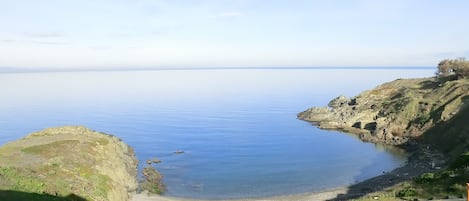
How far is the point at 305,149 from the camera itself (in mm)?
80688

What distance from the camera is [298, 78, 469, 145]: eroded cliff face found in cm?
8281

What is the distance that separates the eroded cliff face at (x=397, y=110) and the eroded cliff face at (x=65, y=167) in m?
54.2

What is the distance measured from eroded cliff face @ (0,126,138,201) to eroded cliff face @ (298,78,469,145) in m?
54.2

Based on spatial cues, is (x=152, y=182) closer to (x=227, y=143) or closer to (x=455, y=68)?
(x=227, y=143)

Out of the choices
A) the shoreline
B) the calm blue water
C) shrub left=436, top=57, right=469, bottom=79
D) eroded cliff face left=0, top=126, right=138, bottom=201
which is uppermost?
shrub left=436, top=57, right=469, bottom=79

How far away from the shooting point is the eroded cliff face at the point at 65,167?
114ft

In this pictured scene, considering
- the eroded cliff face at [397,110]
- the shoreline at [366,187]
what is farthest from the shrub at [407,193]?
the eroded cliff face at [397,110]

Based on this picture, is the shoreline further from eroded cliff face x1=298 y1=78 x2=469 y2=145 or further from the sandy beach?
eroded cliff face x1=298 y1=78 x2=469 y2=145

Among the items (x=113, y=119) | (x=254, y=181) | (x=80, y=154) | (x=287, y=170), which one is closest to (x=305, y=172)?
(x=287, y=170)

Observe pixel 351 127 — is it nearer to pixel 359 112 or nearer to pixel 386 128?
pixel 359 112

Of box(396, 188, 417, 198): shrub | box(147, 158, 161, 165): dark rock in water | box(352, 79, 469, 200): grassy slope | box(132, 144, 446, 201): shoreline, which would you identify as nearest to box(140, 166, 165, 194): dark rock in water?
box(132, 144, 446, 201): shoreline

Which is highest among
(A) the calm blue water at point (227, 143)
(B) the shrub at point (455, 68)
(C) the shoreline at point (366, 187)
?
(B) the shrub at point (455, 68)

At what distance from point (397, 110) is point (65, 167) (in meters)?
73.5

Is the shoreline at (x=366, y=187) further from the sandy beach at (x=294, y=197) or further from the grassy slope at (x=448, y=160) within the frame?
the grassy slope at (x=448, y=160)
